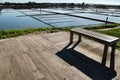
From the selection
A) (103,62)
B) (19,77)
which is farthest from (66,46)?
(19,77)

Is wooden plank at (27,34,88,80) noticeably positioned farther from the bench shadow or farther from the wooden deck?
the bench shadow

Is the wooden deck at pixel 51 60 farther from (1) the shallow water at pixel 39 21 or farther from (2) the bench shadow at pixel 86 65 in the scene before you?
(1) the shallow water at pixel 39 21

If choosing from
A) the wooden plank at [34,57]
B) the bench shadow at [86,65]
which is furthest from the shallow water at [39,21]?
the bench shadow at [86,65]

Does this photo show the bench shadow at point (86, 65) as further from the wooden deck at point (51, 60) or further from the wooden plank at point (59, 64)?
the wooden plank at point (59, 64)

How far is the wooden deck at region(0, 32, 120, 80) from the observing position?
120 inches

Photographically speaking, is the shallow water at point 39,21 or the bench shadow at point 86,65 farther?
the shallow water at point 39,21

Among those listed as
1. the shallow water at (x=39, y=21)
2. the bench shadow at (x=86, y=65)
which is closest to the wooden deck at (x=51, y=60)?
the bench shadow at (x=86, y=65)

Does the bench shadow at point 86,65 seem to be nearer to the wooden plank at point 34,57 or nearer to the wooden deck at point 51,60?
the wooden deck at point 51,60

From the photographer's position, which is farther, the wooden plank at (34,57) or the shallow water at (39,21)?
the shallow water at (39,21)

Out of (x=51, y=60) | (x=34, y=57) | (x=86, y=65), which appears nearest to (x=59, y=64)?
→ (x=51, y=60)

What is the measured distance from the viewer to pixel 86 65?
138 inches

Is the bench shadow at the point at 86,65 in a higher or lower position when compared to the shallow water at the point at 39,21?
lower

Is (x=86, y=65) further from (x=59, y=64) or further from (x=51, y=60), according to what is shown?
(x=51, y=60)

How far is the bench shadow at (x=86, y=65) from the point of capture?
3082mm
